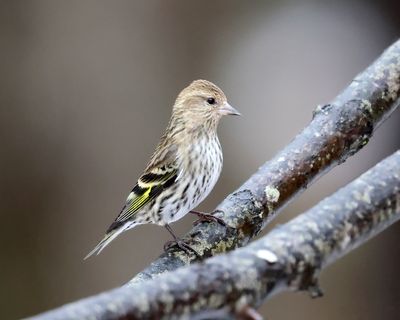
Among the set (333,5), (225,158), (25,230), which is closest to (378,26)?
(333,5)

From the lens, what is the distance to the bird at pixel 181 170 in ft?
10.6

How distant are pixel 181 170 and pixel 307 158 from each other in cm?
78

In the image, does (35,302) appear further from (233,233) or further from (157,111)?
(233,233)

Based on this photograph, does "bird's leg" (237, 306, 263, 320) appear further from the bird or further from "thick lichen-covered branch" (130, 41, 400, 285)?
the bird

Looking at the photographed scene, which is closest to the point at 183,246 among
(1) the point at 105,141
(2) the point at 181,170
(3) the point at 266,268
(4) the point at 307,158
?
(4) the point at 307,158

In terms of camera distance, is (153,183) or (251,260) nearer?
(251,260)

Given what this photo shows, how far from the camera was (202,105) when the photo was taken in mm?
3512

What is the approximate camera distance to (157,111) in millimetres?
6043

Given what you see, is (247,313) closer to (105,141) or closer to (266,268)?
(266,268)

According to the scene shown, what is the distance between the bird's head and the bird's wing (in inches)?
7.3

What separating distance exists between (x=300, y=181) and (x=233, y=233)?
0.30 metres

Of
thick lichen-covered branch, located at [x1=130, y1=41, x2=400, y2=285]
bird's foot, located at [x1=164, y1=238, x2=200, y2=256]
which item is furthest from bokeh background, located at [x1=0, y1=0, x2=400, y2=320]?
bird's foot, located at [x1=164, y1=238, x2=200, y2=256]

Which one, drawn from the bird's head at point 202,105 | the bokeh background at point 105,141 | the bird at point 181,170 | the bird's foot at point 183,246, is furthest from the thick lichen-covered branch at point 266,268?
the bokeh background at point 105,141

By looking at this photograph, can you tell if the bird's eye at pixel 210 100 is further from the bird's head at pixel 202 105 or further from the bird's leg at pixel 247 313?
the bird's leg at pixel 247 313
